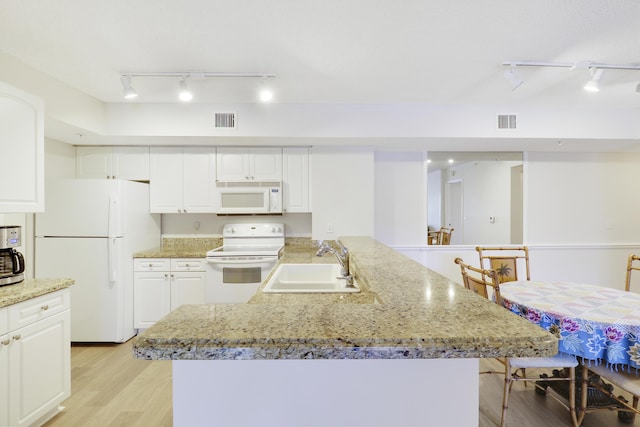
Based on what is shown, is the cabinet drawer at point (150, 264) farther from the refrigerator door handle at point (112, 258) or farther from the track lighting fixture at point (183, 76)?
the track lighting fixture at point (183, 76)

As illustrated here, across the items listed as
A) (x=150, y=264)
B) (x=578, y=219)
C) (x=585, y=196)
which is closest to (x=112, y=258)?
(x=150, y=264)

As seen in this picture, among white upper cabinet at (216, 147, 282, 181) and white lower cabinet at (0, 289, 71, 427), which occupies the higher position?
white upper cabinet at (216, 147, 282, 181)

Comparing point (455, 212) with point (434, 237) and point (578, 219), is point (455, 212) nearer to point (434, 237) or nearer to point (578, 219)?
point (434, 237)

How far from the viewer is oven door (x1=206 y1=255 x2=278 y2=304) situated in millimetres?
3145

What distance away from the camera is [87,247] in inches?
116

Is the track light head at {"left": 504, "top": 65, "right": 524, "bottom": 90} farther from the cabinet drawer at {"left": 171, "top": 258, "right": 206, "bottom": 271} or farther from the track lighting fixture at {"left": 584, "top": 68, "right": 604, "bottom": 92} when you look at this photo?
the cabinet drawer at {"left": 171, "top": 258, "right": 206, "bottom": 271}

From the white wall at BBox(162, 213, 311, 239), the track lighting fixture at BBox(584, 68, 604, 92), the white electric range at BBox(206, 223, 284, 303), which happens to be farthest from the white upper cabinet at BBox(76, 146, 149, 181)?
the track lighting fixture at BBox(584, 68, 604, 92)

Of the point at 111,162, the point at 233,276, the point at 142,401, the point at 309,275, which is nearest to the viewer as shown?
the point at 142,401

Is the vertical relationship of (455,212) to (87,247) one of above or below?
above

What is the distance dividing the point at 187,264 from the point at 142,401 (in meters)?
1.36

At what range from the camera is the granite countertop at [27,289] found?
167 centimetres

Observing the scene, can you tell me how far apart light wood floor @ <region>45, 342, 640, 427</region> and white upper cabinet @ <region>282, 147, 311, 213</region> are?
1.94m

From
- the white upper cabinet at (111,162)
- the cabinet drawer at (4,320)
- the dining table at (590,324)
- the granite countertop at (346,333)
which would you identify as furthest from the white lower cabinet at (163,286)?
the dining table at (590,324)

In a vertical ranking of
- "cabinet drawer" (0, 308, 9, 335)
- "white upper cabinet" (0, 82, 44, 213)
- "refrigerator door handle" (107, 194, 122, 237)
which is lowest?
"cabinet drawer" (0, 308, 9, 335)
